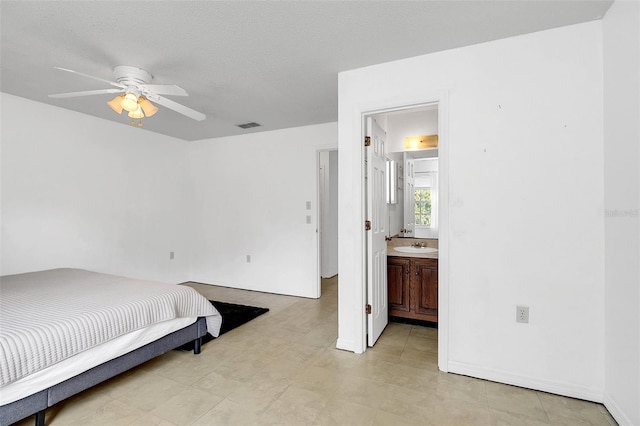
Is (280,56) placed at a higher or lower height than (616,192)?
higher

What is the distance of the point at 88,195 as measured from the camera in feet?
12.8

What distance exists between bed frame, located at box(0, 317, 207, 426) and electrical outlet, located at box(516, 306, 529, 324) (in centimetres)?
247

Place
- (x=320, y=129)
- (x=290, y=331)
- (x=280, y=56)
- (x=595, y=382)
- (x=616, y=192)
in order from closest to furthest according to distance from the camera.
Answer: (x=616, y=192) < (x=595, y=382) < (x=280, y=56) < (x=290, y=331) < (x=320, y=129)

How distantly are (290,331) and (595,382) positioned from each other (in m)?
2.38

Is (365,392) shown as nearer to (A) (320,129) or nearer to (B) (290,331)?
(B) (290,331)

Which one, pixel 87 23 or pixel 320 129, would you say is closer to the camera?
pixel 87 23

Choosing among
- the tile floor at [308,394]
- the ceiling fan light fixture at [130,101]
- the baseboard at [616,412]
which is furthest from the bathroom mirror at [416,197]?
the ceiling fan light fixture at [130,101]

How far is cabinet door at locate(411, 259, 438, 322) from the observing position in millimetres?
3068

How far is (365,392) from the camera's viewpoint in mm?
2055

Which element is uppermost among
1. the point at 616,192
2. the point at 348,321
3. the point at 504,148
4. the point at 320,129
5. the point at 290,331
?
the point at 320,129

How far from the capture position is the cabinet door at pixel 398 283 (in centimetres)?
321

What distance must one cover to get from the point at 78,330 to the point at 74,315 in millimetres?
123

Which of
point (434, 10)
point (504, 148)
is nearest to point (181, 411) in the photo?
point (504, 148)

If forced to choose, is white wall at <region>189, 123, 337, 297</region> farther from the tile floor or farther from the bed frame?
the bed frame
